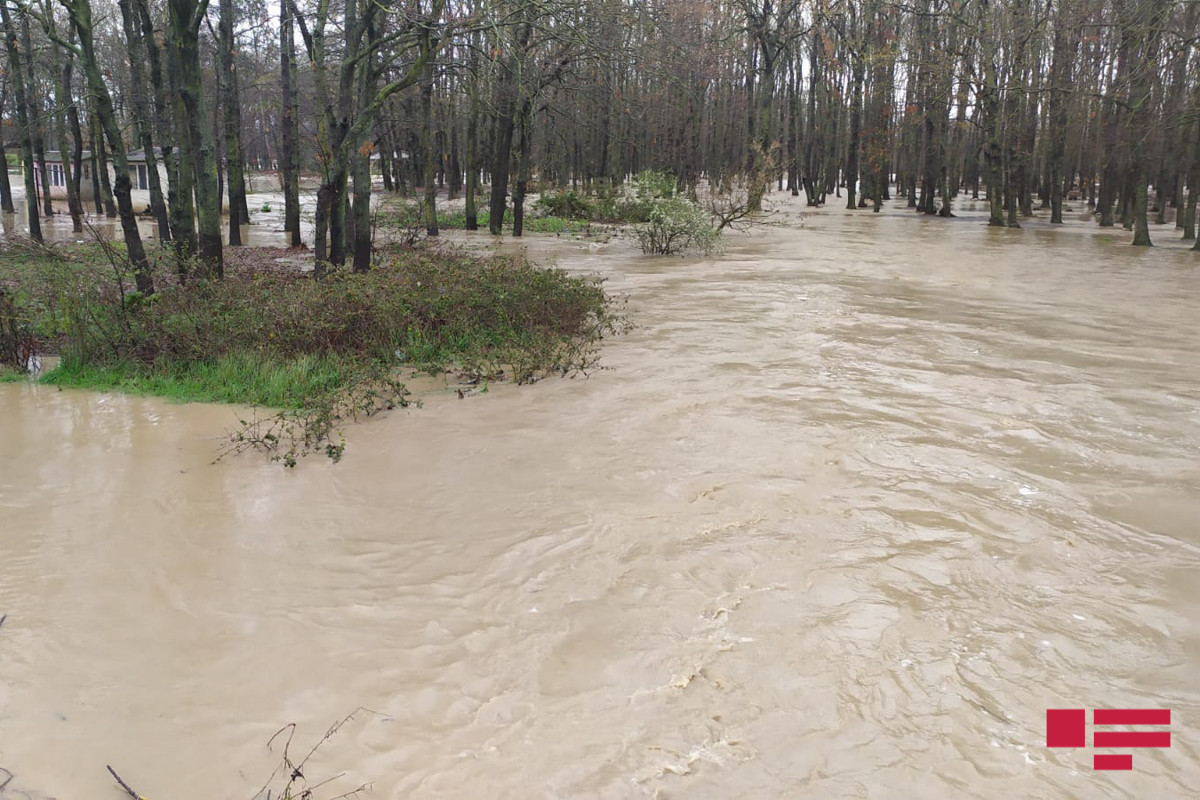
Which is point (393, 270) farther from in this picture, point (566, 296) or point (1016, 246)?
point (1016, 246)

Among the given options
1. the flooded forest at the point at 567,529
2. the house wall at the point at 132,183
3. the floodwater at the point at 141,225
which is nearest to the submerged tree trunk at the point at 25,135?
the floodwater at the point at 141,225

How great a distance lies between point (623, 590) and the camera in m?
4.52

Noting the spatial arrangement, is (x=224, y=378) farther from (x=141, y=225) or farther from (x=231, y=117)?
(x=141, y=225)

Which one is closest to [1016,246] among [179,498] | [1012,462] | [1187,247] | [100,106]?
[1187,247]

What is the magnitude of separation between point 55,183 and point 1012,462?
5367cm

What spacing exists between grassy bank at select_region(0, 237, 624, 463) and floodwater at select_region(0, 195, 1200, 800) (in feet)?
1.45

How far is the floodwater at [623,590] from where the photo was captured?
328 cm

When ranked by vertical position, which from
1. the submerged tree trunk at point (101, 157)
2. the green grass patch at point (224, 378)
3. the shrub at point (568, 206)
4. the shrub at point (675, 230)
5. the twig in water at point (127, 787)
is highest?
the submerged tree trunk at point (101, 157)

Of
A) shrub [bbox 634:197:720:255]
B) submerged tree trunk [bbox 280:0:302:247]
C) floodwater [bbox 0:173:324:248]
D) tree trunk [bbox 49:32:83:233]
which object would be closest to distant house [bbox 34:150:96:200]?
floodwater [bbox 0:173:324:248]

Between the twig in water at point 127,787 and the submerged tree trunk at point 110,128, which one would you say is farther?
the submerged tree trunk at point 110,128

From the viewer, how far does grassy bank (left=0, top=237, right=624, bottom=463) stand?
791cm

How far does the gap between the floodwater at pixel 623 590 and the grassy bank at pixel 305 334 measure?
0.44 m

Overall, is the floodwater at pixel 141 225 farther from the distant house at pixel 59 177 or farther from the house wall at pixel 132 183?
the distant house at pixel 59 177

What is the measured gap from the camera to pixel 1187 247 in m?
22.6
